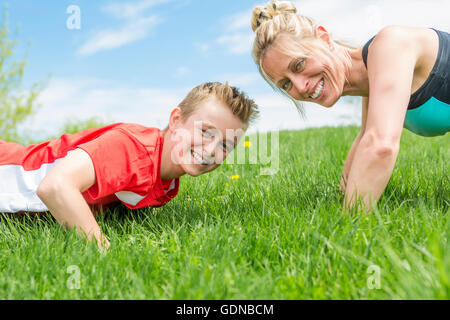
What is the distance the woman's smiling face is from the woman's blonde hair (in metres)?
0.02

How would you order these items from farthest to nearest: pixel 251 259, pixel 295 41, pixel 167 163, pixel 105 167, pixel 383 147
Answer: pixel 167 163
pixel 295 41
pixel 105 167
pixel 383 147
pixel 251 259

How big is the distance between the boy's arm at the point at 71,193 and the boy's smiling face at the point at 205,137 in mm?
518

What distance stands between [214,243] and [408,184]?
158cm

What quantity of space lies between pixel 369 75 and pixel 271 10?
75 cm

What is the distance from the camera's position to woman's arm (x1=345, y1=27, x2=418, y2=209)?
6.13 ft

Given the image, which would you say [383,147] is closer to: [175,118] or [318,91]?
[318,91]

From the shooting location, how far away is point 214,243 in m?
1.68

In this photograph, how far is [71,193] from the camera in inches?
74.6

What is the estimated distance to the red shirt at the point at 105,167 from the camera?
6.77ft

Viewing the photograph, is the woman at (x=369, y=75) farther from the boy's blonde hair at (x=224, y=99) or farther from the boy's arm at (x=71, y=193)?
the boy's arm at (x=71, y=193)

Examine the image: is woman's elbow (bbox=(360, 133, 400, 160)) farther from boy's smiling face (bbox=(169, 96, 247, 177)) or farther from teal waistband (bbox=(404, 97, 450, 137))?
boy's smiling face (bbox=(169, 96, 247, 177))

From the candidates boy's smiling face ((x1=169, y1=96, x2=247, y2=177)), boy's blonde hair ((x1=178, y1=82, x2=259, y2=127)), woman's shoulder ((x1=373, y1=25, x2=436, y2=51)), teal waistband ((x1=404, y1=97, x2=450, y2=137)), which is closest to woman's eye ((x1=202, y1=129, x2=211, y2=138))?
boy's smiling face ((x1=169, y1=96, x2=247, y2=177))

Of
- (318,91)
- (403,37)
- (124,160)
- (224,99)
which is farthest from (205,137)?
(403,37)
